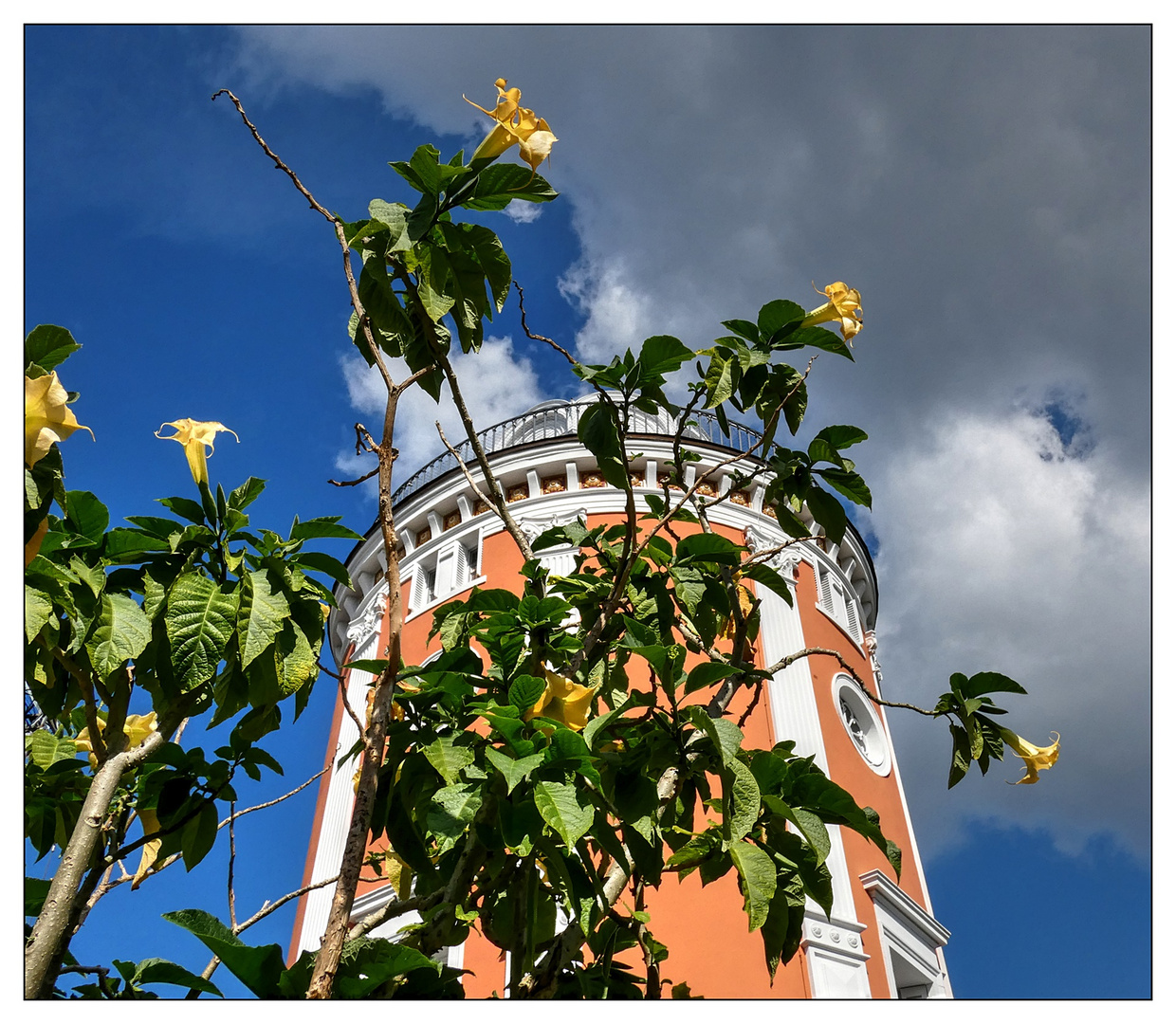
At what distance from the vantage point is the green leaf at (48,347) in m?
1.85

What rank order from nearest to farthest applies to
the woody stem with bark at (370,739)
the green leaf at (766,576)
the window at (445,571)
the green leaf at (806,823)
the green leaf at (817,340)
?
the woody stem with bark at (370,739) → the green leaf at (806,823) → the green leaf at (817,340) → the green leaf at (766,576) → the window at (445,571)

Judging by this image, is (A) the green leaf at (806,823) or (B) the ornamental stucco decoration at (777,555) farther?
(B) the ornamental stucco decoration at (777,555)

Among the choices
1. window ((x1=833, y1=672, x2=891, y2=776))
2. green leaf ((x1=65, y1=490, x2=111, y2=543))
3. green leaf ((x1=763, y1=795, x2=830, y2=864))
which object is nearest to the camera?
green leaf ((x1=763, y1=795, x2=830, y2=864))

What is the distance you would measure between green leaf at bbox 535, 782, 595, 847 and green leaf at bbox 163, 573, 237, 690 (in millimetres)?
751

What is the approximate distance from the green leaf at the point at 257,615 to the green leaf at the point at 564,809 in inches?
26.2

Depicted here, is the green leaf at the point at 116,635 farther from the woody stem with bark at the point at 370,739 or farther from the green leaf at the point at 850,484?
the green leaf at the point at 850,484

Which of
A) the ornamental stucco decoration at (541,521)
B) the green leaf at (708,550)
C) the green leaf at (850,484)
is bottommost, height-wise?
the green leaf at (708,550)

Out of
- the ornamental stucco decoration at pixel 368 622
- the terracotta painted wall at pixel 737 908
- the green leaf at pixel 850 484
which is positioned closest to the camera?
the green leaf at pixel 850 484

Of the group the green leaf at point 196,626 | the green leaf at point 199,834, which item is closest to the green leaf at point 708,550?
the green leaf at point 196,626

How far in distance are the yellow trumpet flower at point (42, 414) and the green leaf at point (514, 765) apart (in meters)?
0.97

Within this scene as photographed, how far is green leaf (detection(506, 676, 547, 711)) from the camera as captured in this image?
213cm

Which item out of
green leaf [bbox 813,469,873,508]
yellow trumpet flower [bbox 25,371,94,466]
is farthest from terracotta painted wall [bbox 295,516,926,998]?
yellow trumpet flower [bbox 25,371,94,466]

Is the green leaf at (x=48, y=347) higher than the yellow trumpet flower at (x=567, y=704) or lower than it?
higher

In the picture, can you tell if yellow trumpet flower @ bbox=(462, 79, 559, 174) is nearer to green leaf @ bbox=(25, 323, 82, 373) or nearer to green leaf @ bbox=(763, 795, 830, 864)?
green leaf @ bbox=(25, 323, 82, 373)
